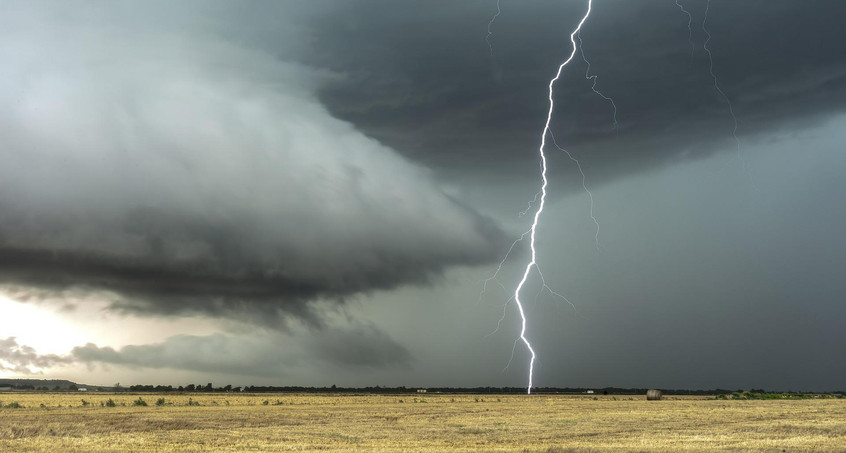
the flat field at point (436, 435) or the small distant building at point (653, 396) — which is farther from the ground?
the flat field at point (436, 435)

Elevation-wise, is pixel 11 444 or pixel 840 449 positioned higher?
pixel 840 449

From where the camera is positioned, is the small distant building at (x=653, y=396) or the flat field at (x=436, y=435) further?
the small distant building at (x=653, y=396)

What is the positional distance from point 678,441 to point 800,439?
210 inches

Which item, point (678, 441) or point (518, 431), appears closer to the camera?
point (678, 441)

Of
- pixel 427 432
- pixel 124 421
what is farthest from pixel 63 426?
pixel 427 432

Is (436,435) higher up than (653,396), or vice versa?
(436,435)

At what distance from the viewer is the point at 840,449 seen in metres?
24.7

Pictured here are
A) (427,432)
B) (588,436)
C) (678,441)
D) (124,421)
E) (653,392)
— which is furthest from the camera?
(653,392)

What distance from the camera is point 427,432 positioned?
34.1 meters

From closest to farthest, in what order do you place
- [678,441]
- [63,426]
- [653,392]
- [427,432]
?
1. [678,441]
2. [427,432]
3. [63,426]
4. [653,392]

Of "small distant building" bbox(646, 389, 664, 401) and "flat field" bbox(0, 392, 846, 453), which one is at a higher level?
"flat field" bbox(0, 392, 846, 453)

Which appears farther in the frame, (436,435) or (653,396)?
(653,396)

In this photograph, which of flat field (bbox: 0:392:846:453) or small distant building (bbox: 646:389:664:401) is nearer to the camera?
flat field (bbox: 0:392:846:453)

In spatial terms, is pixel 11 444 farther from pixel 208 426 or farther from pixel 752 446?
pixel 752 446
